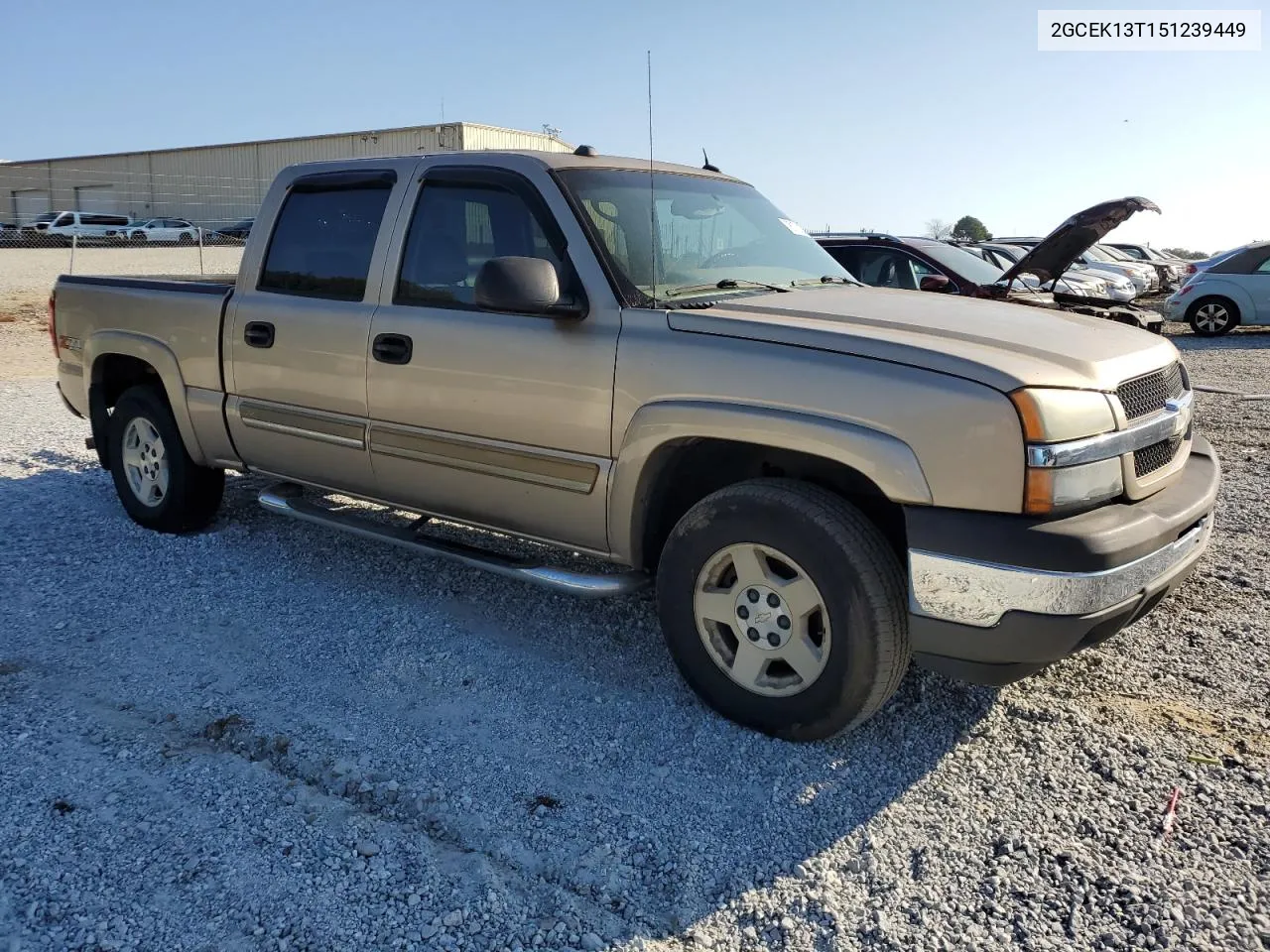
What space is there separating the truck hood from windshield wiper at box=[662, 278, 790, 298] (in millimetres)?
119

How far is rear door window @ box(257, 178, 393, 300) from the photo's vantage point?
4.43 meters

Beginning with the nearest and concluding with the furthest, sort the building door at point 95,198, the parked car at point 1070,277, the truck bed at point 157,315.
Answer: the truck bed at point 157,315
the parked car at point 1070,277
the building door at point 95,198

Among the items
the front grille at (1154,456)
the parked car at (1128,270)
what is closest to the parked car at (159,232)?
the parked car at (1128,270)

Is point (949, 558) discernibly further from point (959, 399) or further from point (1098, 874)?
point (1098, 874)

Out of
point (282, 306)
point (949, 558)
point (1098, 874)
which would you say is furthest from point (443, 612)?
point (1098, 874)

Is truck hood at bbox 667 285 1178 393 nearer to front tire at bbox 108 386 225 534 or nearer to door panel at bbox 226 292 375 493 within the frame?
door panel at bbox 226 292 375 493

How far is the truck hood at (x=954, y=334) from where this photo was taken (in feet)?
9.61

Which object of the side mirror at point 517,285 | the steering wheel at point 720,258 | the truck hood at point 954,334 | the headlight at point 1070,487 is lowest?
the headlight at point 1070,487

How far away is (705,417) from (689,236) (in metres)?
1.17

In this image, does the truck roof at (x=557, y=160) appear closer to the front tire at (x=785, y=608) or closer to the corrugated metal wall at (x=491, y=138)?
the front tire at (x=785, y=608)

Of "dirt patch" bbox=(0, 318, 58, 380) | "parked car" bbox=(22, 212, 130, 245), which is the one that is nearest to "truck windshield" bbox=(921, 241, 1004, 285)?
"dirt patch" bbox=(0, 318, 58, 380)

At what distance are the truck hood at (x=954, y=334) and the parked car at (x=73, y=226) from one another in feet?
117

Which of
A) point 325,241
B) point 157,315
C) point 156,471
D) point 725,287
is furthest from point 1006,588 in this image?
point 156,471

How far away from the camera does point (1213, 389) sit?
412 inches
